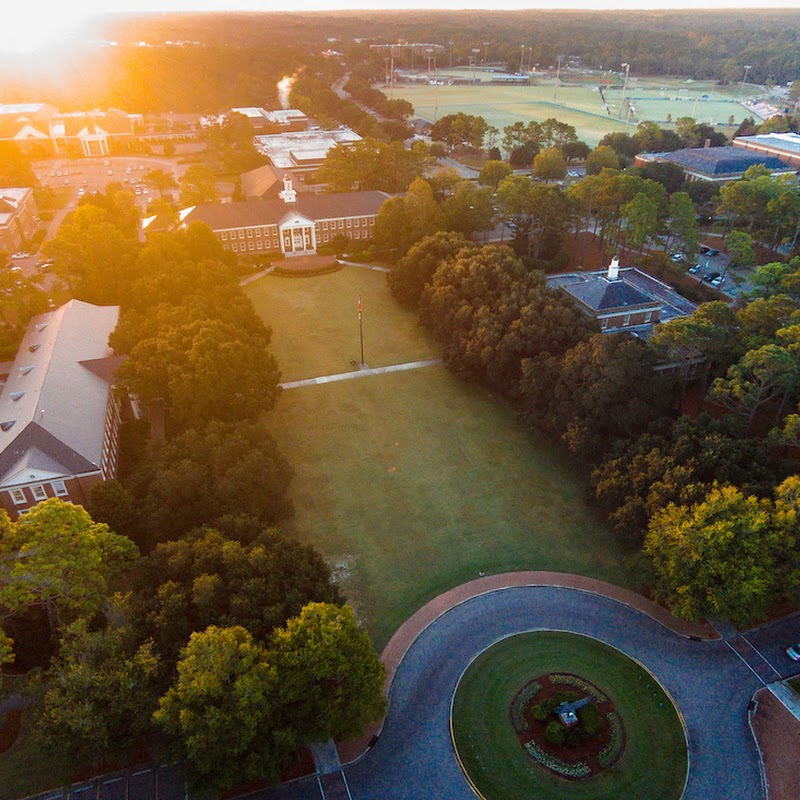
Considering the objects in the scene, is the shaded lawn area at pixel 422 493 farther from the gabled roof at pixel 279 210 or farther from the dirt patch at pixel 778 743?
the gabled roof at pixel 279 210

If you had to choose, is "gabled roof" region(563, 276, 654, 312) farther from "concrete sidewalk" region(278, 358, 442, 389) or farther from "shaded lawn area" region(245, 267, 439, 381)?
"shaded lawn area" region(245, 267, 439, 381)

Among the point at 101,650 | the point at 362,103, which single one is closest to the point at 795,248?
the point at 101,650

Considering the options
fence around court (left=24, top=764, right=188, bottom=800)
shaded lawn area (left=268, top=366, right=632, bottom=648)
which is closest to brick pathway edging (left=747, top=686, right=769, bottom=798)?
shaded lawn area (left=268, top=366, right=632, bottom=648)

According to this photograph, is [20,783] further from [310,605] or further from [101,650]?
[310,605]

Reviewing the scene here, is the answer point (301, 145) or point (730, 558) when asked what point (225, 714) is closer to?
point (730, 558)

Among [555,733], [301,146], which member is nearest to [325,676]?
[555,733]

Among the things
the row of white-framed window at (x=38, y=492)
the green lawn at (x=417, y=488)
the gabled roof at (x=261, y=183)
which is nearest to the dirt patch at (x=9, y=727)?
the row of white-framed window at (x=38, y=492)
